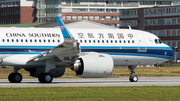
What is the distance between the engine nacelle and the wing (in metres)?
0.66

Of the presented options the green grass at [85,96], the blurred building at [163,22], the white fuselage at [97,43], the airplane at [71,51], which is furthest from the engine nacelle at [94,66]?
the blurred building at [163,22]

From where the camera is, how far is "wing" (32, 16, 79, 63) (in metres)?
29.1

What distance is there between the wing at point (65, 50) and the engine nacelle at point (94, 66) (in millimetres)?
658

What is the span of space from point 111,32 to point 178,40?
88.5m

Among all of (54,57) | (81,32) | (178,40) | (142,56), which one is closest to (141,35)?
(142,56)

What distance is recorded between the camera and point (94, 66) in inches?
1195

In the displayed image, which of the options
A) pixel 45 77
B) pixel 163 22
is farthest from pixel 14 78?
pixel 163 22

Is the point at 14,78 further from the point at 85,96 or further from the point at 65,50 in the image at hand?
the point at 85,96

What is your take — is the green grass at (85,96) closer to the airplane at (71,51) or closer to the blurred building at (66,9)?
the airplane at (71,51)

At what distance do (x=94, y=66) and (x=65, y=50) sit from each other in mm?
2537

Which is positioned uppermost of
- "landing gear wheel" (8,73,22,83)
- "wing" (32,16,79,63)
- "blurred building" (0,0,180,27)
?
"blurred building" (0,0,180,27)

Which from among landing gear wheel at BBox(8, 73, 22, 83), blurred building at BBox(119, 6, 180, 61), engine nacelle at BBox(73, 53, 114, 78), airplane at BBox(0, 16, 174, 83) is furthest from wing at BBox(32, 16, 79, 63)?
blurred building at BBox(119, 6, 180, 61)

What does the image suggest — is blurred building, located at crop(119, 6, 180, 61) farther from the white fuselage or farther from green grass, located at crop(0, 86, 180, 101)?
green grass, located at crop(0, 86, 180, 101)

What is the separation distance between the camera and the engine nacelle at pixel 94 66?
30219 millimetres
